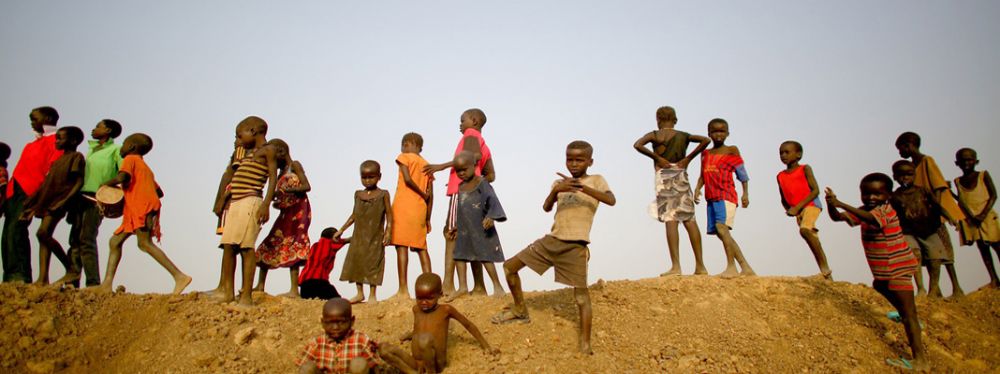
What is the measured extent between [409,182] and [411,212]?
0.37 metres

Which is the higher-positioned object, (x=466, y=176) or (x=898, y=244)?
(x=466, y=176)

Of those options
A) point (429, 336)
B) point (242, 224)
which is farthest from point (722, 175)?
point (242, 224)

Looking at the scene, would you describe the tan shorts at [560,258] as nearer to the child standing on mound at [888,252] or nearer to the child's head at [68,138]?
the child standing on mound at [888,252]

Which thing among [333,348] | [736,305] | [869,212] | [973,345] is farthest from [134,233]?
[973,345]

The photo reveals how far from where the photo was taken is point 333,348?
4.67 m

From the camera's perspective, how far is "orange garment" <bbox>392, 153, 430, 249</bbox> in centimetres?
731

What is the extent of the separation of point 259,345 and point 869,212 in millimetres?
5839

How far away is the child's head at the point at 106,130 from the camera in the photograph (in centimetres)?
765

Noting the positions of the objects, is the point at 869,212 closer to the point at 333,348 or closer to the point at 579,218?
the point at 579,218

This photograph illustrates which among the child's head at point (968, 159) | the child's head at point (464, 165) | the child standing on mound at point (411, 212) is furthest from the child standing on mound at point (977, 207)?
the child standing on mound at point (411, 212)

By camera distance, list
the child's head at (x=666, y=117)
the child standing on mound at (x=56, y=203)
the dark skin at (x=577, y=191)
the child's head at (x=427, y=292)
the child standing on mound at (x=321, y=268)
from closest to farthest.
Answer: the child's head at (x=427, y=292) → the dark skin at (x=577, y=191) → the child standing on mound at (x=56, y=203) → the child's head at (x=666, y=117) → the child standing on mound at (x=321, y=268)

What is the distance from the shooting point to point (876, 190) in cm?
570

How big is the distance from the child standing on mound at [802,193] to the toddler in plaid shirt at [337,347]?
545 cm

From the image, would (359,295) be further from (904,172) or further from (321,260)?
(904,172)
